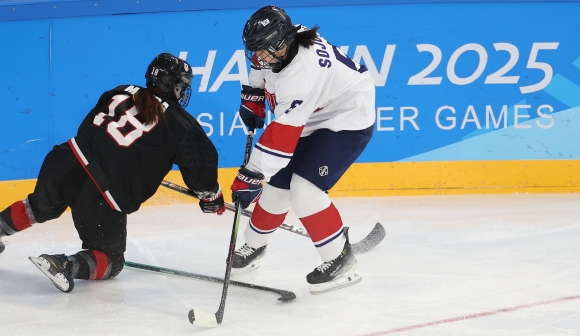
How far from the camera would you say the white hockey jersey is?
2471 mm

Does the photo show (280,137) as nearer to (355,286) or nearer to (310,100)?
(310,100)

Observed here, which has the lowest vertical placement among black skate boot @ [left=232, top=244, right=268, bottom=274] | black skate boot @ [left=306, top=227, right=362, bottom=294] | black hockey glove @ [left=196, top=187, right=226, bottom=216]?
black skate boot @ [left=232, top=244, right=268, bottom=274]

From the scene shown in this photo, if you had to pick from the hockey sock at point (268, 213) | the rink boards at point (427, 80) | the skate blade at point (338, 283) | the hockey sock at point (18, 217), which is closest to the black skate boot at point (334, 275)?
the skate blade at point (338, 283)

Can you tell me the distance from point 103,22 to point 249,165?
6.87ft

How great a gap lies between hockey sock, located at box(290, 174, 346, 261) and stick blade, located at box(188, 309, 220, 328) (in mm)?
516

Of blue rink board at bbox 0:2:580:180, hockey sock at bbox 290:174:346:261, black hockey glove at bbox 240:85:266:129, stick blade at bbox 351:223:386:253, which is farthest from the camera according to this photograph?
blue rink board at bbox 0:2:580:180

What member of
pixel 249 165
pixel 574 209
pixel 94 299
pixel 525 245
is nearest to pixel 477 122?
pixel 574 209

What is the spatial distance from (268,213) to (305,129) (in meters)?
0.35

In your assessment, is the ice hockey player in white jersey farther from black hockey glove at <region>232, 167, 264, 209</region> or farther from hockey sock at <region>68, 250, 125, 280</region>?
hockey sock at <region>68, 250, 125, 280</region>

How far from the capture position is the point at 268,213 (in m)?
2.89

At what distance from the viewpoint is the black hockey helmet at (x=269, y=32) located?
2432mm

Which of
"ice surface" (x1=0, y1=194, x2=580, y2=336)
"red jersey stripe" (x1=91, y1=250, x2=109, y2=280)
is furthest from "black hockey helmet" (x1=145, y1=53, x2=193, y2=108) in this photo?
"ice surface" (x1=0, y1=194, x2=580, y2=336)

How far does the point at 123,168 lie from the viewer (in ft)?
8.63

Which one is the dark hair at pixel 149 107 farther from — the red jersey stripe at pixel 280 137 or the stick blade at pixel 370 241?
the stick blade at pixel 370 241
